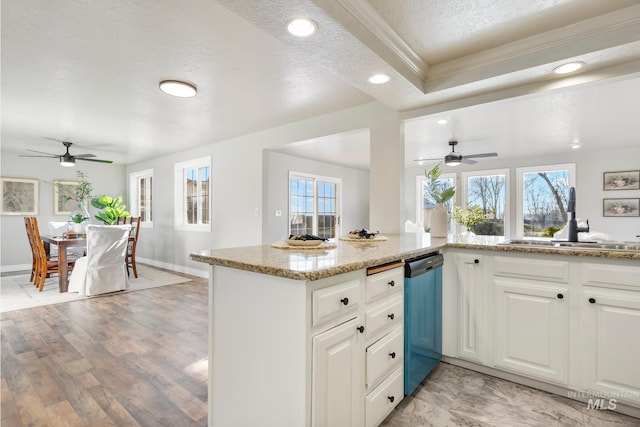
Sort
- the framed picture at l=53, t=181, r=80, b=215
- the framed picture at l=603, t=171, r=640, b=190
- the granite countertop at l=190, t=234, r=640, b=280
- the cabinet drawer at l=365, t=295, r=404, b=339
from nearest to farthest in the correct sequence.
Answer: the granite countertop at l=190, t=234, r=640, b=280 → the cabinet drawer at l=365, t=295, r=404, b=339 → the framed picture at l=603, t=171, r=640, b=190 → the framed picture at l=53, t=181, r=80, b=215

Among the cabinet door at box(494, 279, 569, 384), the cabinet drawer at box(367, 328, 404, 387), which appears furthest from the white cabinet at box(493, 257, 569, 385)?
the cabinet drawer at box(367, 328, 404, 387)

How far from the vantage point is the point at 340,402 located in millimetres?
1298

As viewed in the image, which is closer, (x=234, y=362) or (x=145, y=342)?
(x=234, y=362)

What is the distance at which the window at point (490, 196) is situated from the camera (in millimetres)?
6699

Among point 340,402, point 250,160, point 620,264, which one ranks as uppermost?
point 250,160

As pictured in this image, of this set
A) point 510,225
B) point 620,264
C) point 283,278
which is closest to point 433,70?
point 620,264

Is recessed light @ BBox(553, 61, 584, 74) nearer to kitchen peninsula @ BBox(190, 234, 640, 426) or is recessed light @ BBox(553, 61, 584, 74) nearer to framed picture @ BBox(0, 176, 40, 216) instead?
kitchen peninsula @ BBox(190, 234, 640, 426)

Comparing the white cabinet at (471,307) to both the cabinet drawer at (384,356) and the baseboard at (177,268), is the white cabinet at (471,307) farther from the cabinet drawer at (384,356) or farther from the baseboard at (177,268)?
the baseboard at (177,268)

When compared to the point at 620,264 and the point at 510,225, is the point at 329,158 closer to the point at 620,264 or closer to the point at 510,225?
the point at 510,225

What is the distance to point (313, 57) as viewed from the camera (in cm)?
193

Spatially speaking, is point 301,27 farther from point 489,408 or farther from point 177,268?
point 177,268

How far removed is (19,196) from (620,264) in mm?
8639

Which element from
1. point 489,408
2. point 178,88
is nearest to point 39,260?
point 178,88

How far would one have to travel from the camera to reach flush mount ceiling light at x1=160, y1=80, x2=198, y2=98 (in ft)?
8.86
